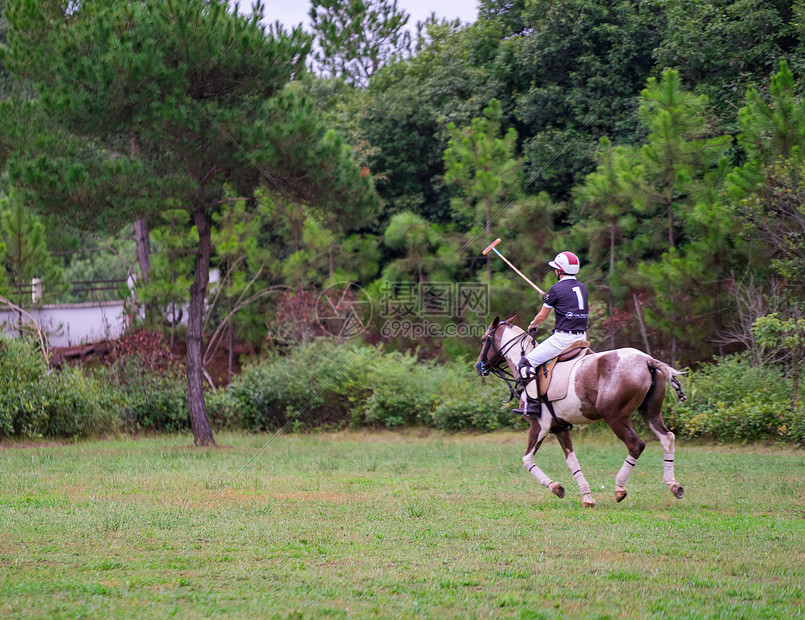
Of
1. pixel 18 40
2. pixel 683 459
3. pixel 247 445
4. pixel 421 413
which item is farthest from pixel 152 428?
pixel 683 459

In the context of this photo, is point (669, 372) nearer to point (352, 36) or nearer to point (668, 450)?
point (668, 450)

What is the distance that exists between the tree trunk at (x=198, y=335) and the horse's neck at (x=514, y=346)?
9588 millimetres

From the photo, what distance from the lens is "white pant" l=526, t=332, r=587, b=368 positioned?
37.1 feet

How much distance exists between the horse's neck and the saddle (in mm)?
578

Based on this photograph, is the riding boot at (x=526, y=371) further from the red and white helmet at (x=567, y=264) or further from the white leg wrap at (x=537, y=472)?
the red and white helmet at (x=567, y=264)

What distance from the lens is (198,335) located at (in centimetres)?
1978

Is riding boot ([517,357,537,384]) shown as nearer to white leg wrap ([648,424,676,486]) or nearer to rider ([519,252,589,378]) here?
rider ([519,252,589,378])

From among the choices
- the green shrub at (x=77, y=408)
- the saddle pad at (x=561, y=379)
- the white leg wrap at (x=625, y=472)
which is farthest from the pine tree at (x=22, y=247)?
the white leg wrap at (x=625, y=472)

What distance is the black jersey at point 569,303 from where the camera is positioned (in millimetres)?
11188

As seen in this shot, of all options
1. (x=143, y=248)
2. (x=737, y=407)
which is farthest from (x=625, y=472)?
(x=143, y=248)

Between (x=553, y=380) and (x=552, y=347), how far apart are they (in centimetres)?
45

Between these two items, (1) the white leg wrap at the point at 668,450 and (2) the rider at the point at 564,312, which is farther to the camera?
(2) the rider at the point at 564,312

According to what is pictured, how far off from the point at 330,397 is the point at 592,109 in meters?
13.5

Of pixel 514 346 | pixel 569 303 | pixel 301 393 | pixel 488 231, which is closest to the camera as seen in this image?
pixel 569 303
